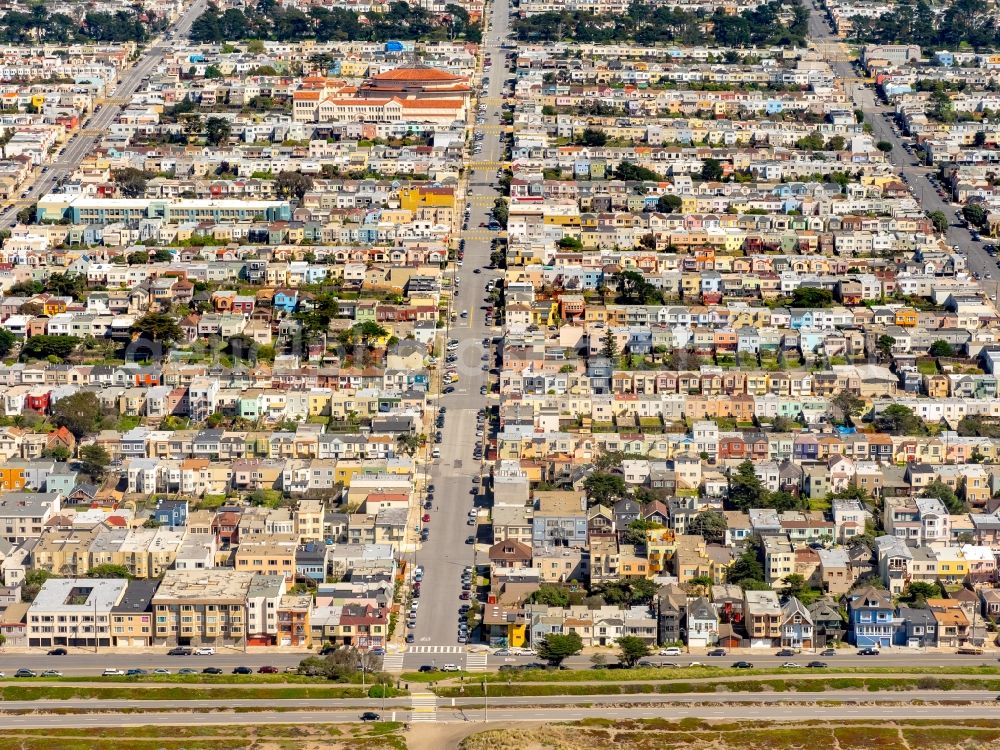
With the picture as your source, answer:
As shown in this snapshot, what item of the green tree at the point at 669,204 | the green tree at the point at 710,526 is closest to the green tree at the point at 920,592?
the green tree at the point at 710,526

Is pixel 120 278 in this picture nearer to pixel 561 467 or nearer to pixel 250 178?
pixel 250 178

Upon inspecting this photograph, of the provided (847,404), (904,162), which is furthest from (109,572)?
(904,162)

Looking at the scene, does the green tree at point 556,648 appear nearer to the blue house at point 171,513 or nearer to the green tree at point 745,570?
the green tree at point 745,570

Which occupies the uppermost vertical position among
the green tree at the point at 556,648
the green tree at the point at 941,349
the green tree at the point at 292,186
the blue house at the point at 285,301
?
the green tree at the point at 292,186

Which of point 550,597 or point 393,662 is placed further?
point 550,597

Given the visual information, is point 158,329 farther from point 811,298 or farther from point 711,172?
point 711,172

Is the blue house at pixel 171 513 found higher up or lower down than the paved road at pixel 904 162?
lower down
